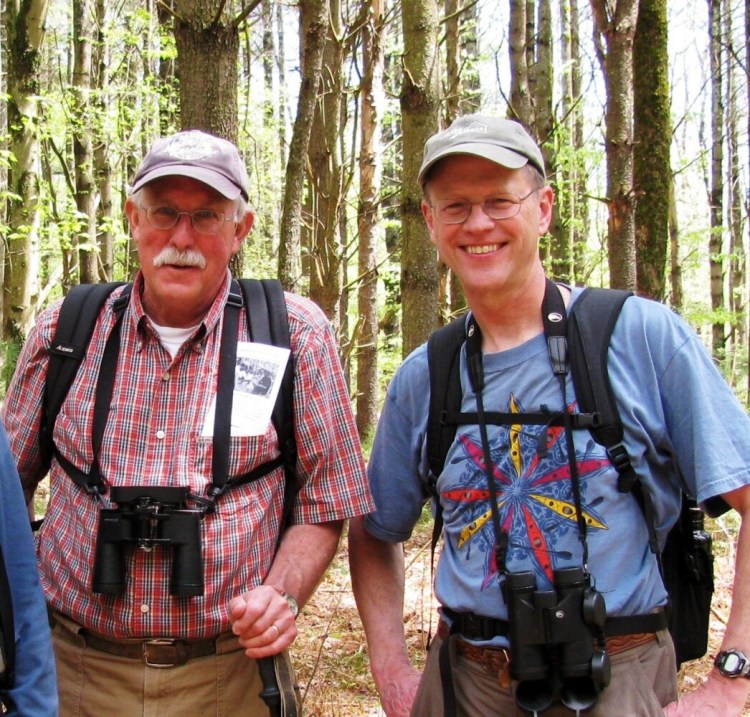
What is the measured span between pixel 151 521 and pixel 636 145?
4.57 meters

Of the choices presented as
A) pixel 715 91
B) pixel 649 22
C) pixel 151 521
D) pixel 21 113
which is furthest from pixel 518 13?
pixel 715 91

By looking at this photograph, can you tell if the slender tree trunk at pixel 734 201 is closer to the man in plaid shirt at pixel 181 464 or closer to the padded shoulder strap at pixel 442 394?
the padded shoulder strap at pixel 442 394

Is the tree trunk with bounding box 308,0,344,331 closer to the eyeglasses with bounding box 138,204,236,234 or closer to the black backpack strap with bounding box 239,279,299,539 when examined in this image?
the black backpack strap with bounding box 239,279,299,539

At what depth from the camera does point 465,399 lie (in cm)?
230

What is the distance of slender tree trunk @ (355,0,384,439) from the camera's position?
7.59 meters

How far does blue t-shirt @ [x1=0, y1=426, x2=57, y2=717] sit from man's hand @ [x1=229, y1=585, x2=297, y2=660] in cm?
52

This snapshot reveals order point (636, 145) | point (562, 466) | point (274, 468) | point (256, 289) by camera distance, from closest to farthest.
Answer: point (562, 466)
point (274, 468)
point (256, 289)
point (636, 145)

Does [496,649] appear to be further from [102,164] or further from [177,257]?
[102,164]

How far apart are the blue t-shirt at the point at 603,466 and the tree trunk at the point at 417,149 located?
2800mm

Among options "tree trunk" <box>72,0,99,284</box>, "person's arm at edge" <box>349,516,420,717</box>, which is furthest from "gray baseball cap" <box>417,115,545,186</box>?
"tree trunk" <box>72,0,99,284</box>

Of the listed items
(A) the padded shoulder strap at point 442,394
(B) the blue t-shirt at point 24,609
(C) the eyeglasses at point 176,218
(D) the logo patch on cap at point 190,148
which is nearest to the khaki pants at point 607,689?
(A) the padded shoulder strap at point 442,394

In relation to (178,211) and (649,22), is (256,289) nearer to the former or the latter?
(178,211)

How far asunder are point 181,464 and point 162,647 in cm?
55

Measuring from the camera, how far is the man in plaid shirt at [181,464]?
93.6 inches
